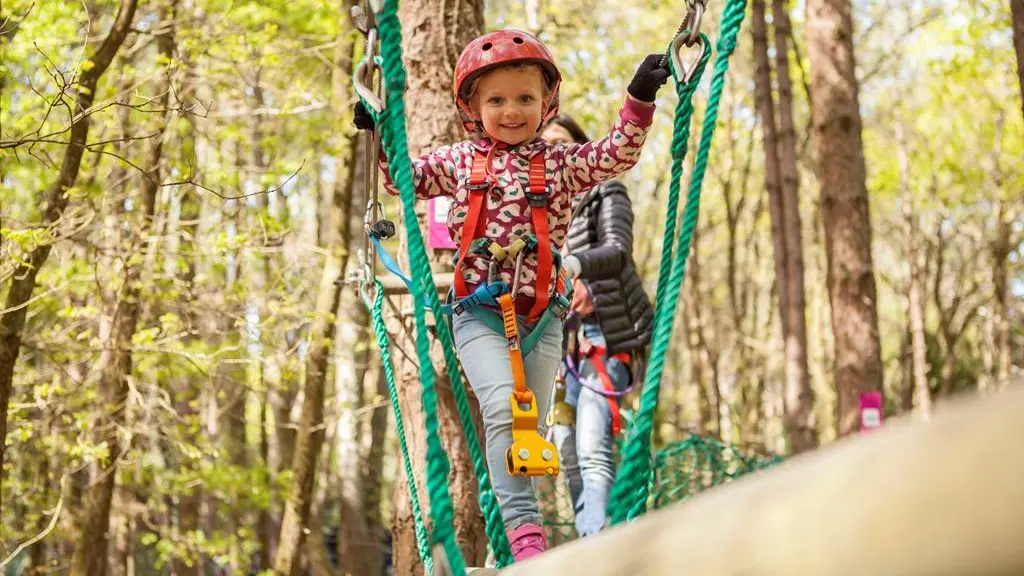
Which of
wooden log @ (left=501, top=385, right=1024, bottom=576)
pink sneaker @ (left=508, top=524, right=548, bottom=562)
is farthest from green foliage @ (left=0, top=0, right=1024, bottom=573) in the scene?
wooden log @ (left=501, top=385, right=1024, bottom=576)

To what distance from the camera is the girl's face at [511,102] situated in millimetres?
3377

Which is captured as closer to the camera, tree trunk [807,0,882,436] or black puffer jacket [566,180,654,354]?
black puffer jacket [566,180,654,354]

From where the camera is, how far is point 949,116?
65.2ft

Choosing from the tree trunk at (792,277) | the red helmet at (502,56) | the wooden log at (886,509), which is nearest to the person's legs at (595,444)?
the red helmet at (502,56)

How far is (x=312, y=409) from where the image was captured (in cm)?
807

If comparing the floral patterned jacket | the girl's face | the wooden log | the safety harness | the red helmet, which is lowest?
the wooden log

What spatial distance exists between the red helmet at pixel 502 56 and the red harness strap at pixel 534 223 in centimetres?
27

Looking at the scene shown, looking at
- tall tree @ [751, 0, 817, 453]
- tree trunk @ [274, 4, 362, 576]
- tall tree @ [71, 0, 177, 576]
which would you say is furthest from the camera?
tall tree @ [751, 0, 817, 453]

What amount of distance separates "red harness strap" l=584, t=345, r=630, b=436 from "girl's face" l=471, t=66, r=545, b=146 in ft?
5.49

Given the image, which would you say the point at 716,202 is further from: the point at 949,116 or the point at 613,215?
the point at 613,215

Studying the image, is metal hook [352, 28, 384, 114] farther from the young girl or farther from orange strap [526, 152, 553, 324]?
orange strap [526, 152, 553, 324]

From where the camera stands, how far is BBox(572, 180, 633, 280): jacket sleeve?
15.4ft

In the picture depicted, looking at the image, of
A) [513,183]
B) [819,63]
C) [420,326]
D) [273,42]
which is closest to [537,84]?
[513,183]

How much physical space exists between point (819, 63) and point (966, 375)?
12.3 meters
